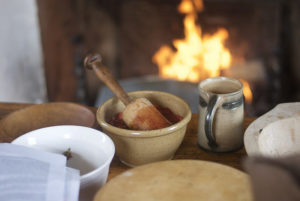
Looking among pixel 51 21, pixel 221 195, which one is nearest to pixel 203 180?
pixel 221 195

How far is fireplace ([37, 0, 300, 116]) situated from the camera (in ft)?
6.23

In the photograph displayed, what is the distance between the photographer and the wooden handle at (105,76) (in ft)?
2.75

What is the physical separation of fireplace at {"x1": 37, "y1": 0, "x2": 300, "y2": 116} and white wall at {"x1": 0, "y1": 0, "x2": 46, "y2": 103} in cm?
22

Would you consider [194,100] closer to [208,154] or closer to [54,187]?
[208,154]

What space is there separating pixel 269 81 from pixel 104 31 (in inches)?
37.5

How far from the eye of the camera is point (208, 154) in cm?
83

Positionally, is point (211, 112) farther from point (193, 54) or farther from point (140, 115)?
point (193, 54)

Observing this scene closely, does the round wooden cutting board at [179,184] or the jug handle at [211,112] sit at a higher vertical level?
the jug handle at [211,112]

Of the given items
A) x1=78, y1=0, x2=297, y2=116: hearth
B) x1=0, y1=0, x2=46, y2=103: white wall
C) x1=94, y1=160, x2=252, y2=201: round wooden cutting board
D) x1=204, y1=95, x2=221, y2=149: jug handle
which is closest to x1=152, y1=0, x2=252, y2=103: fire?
x1=78, y1=0, x2=297, y2=116: hearth

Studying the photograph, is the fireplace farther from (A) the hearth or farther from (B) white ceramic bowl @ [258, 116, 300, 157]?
(B) white ceramic bowl @ [258, 116, 300, 157]

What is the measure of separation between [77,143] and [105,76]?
171mm

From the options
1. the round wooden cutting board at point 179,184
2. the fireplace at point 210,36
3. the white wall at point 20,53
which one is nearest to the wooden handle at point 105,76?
the round wooden cutting board at point 179,184

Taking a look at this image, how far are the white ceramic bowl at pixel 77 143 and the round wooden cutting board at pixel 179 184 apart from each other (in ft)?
0.36

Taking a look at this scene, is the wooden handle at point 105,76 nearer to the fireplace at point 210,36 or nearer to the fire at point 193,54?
the fireplace at point 210,36
